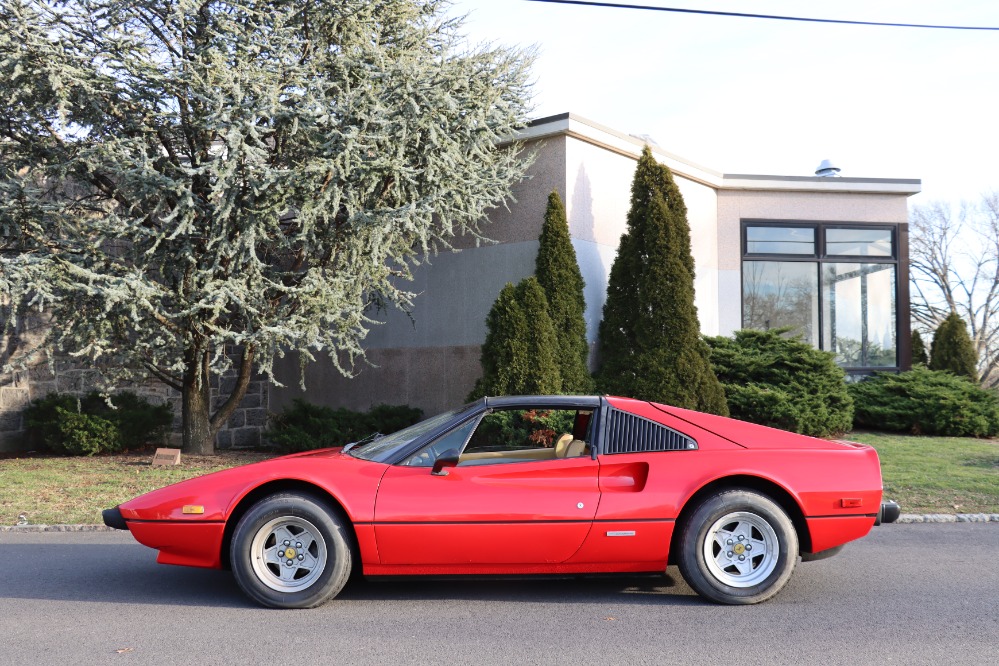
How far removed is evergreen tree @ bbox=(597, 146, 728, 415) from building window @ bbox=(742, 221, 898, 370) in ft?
13.7

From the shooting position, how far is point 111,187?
461 inches

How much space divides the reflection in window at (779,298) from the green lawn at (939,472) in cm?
301

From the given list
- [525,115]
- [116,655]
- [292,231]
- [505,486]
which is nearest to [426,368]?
[292,231]

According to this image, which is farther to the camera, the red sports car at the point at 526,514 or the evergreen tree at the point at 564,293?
the evergreen tree at the point at 564,293

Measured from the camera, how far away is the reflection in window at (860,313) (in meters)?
16.8

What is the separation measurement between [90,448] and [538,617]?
1100cm

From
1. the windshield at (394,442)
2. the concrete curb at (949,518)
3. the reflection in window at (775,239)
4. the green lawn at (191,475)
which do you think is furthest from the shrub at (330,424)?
the concrete curb at (949,518)

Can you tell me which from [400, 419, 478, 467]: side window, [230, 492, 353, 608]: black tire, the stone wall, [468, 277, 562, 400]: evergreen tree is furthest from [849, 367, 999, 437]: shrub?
[230, 492, 353, 608]: black tire

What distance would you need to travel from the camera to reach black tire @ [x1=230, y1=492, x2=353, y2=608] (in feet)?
16.7

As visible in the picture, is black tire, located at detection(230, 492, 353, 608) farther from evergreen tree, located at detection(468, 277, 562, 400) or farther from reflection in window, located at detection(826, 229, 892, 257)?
reflection in window, located at detection(826, 229, 892, 257)

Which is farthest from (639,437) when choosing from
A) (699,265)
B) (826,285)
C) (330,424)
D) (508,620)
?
(826,285)

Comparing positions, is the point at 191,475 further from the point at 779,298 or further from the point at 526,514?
the point at 779,298

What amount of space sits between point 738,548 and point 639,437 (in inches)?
35.3

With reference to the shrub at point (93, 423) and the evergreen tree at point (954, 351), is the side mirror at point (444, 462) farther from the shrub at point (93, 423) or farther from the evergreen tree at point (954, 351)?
the evergreen tree at point (954, 351)
